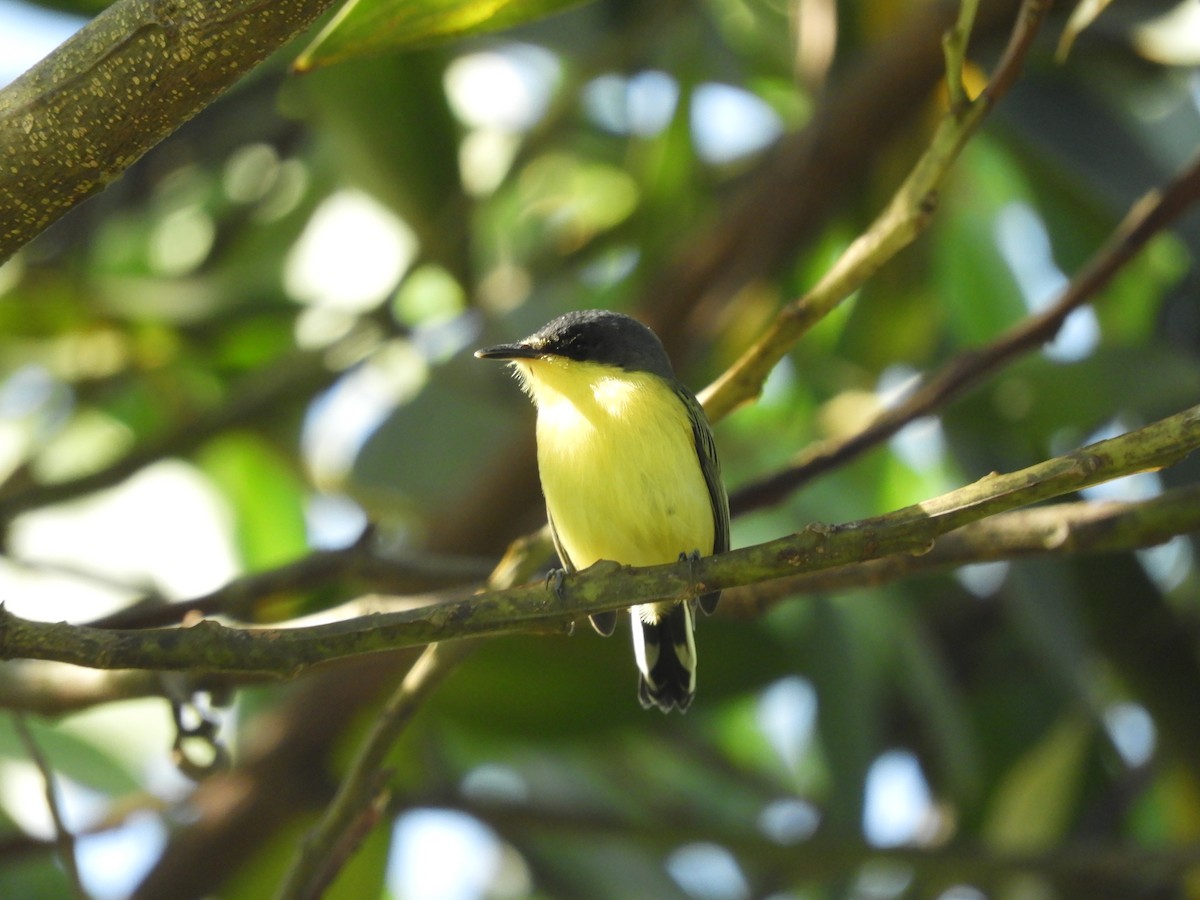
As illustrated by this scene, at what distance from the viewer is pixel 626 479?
3.62 metres

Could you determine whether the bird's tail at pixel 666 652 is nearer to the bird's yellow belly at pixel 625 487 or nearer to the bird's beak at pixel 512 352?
the bird's yellow belly at pixel 625 487

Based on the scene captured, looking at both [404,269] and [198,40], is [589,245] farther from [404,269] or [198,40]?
[198,40]

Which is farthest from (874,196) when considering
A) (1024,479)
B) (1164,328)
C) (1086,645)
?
(1024,479)

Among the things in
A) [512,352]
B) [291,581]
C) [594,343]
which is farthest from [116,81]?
[594,343]

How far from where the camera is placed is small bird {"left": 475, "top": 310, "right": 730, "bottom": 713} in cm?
361

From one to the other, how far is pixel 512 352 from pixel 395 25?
5.28 feet

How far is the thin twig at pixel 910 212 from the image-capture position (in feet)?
8.18

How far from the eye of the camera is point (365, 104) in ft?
16.3

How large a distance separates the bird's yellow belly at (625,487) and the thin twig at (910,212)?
0.95 metres

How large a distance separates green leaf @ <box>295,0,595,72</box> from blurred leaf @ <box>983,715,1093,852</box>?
11.5ft

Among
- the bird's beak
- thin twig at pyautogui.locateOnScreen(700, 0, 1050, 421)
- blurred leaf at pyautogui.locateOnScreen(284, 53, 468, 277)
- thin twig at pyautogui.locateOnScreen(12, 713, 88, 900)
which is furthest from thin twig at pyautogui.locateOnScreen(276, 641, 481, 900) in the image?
blurred leaf at pyautogui.locateOnScreen(284, 53, 468, 277)

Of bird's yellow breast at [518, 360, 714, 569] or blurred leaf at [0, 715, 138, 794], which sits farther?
blurred leaf at [0, 715, 138, 794]

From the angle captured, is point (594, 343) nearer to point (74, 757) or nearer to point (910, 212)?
point (910, 212)

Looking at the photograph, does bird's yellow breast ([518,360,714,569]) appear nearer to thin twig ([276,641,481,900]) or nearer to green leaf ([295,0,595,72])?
thin twig ([276,641,481,900])
